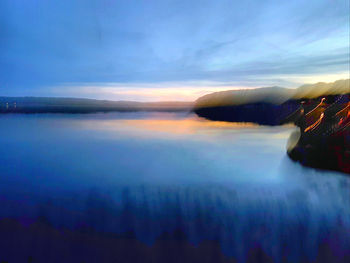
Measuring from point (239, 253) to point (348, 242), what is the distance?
3007mm

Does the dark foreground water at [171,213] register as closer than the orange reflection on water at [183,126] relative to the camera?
Yes

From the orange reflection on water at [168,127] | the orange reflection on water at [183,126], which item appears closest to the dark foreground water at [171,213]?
the orange reflection on water at [168,127]

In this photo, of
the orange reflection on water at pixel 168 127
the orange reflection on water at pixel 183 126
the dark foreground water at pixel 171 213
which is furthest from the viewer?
the orange reflection on water at pixel 183 126

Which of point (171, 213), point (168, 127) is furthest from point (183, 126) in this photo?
point (171, 213)

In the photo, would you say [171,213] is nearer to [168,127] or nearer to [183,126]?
[168,127]

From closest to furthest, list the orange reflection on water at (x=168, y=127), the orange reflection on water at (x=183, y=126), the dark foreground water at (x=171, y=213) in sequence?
the dark foreground water at (x=171, y=213)
the orange reflection on water at (x=168, y=127)
the orange reflection on water at (x=183, y=126)

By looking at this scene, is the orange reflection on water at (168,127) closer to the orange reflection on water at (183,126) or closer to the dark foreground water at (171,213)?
the orange reflection on water at (183,126)

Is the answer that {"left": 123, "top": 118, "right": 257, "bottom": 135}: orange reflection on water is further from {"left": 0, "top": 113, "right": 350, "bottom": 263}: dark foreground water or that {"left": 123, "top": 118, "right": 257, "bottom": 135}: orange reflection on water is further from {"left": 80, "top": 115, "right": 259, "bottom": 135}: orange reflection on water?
{"left": 0, "top": 113, "right": 350, "bottom": 263}: dark foreground water

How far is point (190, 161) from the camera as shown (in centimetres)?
1927

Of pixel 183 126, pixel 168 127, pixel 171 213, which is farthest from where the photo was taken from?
pixel 183 126

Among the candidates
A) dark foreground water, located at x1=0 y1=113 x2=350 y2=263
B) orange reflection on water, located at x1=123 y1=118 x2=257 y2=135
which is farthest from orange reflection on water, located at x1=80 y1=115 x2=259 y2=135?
dark foreground water, located at x1=0 y1=113 x2=350 y2=263

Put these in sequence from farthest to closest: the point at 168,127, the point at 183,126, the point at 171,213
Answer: the point at 183,126, the point at 168,127, the point at 171,213

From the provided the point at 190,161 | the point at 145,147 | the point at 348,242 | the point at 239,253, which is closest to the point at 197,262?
the point at 239,253

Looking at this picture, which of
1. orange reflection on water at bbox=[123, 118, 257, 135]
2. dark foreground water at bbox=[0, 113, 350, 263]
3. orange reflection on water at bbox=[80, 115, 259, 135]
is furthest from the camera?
orange reflection on water at bbox=[123, 118, 257, 135]
